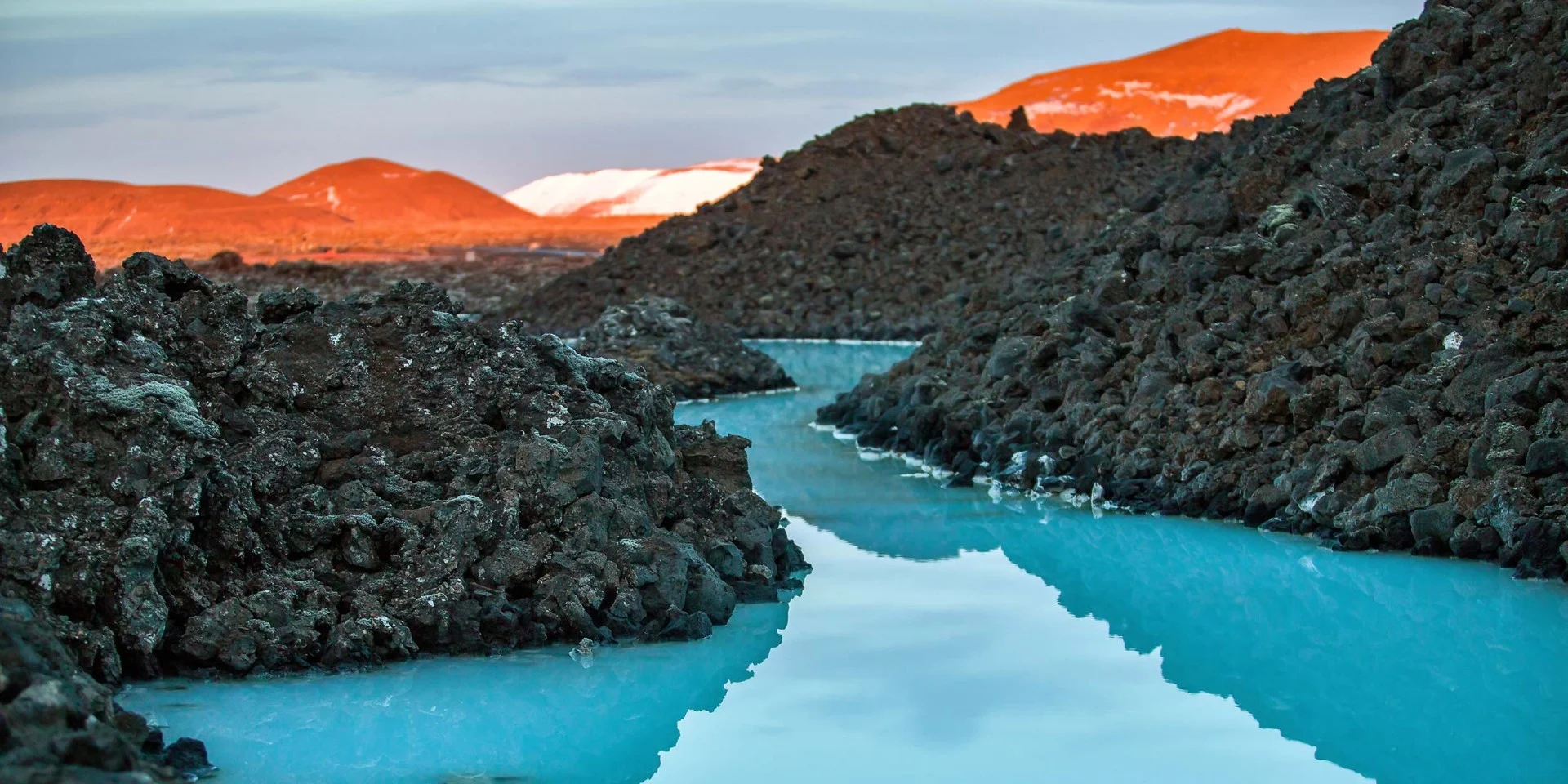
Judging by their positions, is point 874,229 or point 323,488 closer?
point 323,488

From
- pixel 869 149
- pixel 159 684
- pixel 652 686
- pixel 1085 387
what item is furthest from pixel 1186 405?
pixel 869 149

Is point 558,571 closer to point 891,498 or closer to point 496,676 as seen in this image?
point 496,676

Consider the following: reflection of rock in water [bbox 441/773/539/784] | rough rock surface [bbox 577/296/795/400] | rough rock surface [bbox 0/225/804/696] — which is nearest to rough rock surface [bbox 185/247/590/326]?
rough rock surface [bbox 577/296/795/400]

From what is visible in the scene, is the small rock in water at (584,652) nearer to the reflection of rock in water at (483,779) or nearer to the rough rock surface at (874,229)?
the reflection of rock in water at (483,779)

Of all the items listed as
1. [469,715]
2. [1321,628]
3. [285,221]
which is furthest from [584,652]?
[285,221]

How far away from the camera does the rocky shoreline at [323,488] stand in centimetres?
564

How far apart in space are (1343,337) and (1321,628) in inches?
137

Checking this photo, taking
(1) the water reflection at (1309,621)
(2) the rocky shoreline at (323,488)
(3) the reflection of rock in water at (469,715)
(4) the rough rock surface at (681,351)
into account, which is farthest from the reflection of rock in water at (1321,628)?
(4) the rough rock surface at (681,351)

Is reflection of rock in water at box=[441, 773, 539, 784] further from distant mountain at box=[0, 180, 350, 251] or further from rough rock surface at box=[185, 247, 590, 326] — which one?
distant mountain at box=[0, 180, 350, 251]

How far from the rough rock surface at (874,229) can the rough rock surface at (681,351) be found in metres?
8.18

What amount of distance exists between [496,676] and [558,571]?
62cm

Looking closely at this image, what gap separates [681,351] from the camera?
Answer: 18.9 m

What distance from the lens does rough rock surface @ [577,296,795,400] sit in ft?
60.1

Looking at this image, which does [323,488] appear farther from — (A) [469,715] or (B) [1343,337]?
(B) [1343,337]
